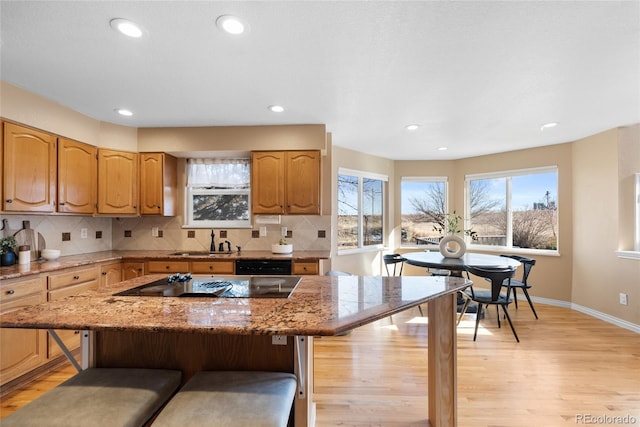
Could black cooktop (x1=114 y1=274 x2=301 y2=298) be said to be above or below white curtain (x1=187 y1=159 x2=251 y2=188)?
below

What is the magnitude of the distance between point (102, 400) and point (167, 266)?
7.82 ft

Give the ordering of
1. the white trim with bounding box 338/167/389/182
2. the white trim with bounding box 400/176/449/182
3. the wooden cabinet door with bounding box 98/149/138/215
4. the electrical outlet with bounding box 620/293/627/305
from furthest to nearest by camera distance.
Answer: the white trim with bounding box 400/176/449/182 → the white trim with bounding box 338/167/389/182 → the electrical outlet with bounding box 620/293/627/305 → the wooden cabinet door with bounding box 98/149/138/215

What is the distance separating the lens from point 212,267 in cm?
322

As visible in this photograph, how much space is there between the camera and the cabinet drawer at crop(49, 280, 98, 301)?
244 centimetres

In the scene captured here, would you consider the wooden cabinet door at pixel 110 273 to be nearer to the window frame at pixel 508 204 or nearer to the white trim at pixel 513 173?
the window frame at pixel 508 204

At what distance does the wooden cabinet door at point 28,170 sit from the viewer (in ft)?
7.83

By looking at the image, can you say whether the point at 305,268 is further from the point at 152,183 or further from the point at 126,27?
the point at 126,27

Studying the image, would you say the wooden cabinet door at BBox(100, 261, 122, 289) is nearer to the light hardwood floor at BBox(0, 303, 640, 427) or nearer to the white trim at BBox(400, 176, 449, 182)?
the light hardwood floor at BBox(0, 303, 640, 427)

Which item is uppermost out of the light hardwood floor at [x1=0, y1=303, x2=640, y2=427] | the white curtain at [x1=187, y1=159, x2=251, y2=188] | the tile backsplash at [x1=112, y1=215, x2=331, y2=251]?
the white curtain at [x1=187, y1=159, x2=251, y2=188]

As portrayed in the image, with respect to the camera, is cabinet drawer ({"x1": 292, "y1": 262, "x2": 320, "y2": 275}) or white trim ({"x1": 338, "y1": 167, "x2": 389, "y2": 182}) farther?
white trim ({"x1": 338, "y1": 167, "x2": 389, "y2": 182})

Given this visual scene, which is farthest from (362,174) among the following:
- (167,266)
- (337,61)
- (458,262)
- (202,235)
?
(167,266)

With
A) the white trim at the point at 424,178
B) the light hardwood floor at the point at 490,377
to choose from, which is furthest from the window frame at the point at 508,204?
the light hardwood floor at the point at 490,377

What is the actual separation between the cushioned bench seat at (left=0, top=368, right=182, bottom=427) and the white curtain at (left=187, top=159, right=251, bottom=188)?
114 inches

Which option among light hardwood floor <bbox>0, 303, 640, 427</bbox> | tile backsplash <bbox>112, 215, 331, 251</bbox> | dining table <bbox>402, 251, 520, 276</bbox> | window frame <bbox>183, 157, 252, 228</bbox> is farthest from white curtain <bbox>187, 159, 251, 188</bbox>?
dining table <bbox>402, 251, 520, 276</bbox>
